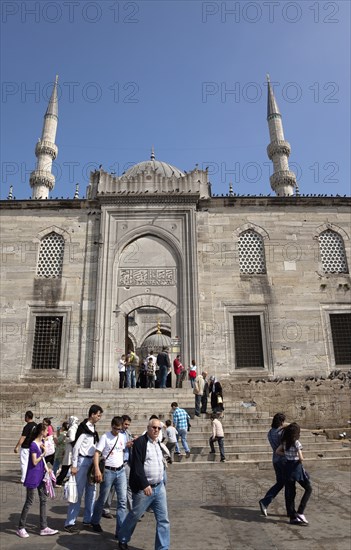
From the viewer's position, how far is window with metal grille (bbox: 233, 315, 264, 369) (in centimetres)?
1476

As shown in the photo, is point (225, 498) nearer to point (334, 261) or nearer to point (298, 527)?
point (298, 527)

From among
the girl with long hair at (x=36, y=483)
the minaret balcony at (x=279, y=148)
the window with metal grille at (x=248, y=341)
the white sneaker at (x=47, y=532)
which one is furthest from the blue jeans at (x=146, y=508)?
the minaret balcony at (x=279, y=148)

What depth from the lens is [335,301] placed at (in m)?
15.4

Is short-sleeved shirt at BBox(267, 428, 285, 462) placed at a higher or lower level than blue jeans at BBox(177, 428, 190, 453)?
higher

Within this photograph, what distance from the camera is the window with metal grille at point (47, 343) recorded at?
1482cm

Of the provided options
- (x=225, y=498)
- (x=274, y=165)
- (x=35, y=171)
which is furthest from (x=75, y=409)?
(x=274, y=165)

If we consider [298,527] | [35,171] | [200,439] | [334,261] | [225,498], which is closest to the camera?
[298,527]

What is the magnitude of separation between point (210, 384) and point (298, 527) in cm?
669

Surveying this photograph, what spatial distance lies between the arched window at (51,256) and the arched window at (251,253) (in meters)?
7.17

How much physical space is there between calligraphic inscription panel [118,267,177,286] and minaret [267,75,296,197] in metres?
16.7

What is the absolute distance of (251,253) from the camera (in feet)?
53.2

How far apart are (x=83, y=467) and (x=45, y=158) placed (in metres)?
27.8

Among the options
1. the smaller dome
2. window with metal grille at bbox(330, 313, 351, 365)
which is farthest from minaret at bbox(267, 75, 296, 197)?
window with metal grille at bbox(330, 313, 351, 365)

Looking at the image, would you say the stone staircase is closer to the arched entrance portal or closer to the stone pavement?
the stone pavement
